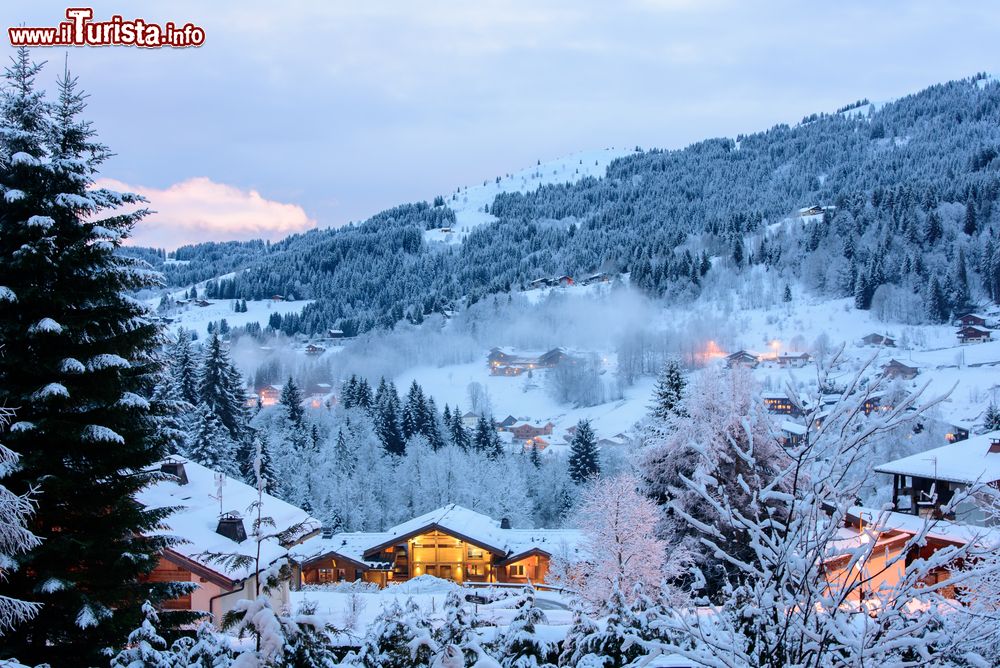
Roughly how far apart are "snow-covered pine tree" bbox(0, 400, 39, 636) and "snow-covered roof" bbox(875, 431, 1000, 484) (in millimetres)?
21952

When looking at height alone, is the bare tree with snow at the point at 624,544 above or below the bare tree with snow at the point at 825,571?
below

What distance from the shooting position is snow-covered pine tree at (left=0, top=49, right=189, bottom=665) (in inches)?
322

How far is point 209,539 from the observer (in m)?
16.3

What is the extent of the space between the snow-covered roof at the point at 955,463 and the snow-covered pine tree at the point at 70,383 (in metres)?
20.9

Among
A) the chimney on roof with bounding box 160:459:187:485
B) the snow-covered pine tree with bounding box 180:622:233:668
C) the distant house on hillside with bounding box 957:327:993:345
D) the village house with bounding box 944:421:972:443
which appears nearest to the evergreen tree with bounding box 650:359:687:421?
the chimney on roof with bounding box 160:459:187:485

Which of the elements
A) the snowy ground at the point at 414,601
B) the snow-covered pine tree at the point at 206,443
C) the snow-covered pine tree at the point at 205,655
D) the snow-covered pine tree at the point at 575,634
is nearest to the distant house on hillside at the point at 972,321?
the snowy ground at the point at 414,601

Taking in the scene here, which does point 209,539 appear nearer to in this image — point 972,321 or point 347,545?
point 347,545

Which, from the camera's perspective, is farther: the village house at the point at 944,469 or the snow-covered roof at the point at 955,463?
the village house at the point at 944,469

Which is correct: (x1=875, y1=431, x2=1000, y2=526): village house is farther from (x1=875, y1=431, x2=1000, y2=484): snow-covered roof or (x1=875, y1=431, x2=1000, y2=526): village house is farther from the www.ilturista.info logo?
the www.ilturista.info logo

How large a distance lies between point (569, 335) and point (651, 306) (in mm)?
19064

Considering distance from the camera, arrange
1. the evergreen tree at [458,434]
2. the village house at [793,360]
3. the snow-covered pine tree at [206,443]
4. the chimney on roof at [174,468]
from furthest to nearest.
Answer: the village house at [793,360] < the evergreen tree at [458,434] < the snow-covered pine tree at [206,443] < the chimney on roof at [174,468]

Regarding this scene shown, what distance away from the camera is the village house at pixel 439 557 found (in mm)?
33594

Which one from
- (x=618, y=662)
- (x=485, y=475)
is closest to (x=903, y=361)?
(x=485, y=475)

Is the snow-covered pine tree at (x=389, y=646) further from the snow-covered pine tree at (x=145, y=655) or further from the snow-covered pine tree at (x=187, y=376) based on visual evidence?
the snow-covered pine tree at (x=187, y=376)
